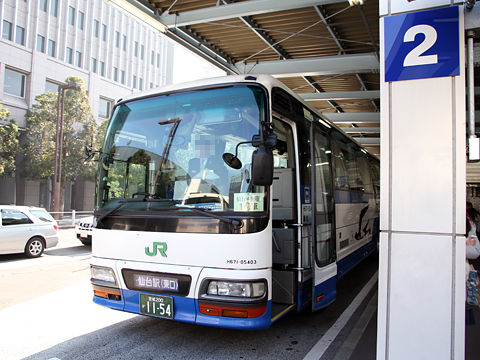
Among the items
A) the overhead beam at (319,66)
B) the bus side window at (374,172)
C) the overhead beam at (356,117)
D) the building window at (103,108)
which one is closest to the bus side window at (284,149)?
the overhead beam at (319,66)

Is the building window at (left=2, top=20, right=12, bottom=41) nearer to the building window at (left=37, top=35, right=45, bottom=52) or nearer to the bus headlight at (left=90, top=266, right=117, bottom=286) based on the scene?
the building window at (left=37, top=35, right=45, bottom=52)

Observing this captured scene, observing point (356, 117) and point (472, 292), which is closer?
point (472, 292)

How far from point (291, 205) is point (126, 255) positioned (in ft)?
6.95

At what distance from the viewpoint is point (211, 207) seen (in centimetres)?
388

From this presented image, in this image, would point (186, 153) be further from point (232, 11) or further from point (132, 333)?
point (232, 11)

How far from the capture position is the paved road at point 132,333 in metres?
4.20

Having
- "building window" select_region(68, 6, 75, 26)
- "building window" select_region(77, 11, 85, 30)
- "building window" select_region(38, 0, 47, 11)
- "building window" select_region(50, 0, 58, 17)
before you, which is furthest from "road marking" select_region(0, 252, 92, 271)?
"building window" select_region(77, 11, 85, 30)

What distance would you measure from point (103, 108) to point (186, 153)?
3367 centimetres

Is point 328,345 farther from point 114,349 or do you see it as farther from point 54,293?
point 54,293

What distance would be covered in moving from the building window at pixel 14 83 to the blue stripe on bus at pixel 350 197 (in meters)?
26.6

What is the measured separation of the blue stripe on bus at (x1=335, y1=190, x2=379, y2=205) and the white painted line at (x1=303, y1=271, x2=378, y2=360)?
5.85 ft

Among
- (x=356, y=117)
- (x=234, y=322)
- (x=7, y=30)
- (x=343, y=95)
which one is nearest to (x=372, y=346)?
(x=234, y=322)

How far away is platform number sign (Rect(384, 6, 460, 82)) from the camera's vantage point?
2824mm

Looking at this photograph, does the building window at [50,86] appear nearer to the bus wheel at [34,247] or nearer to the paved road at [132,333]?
the bus wheel at [34,247]
